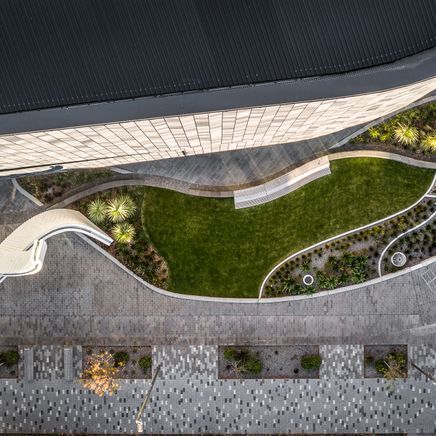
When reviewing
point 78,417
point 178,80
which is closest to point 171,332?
point 78,417

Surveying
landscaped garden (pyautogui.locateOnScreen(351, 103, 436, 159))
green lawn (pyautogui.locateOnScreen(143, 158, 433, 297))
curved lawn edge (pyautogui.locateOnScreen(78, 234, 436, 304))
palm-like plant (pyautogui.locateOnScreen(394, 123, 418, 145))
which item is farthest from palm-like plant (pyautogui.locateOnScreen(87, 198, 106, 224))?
palm-like plant (pyautogui.locateOnScreen(394, 123, 418, 145))

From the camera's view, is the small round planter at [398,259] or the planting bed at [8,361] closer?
the small round planter at [398,259]

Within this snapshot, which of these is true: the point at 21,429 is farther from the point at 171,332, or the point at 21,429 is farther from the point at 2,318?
the point at 171,332

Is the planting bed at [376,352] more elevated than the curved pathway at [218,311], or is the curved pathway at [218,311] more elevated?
the curved pathway at [218,311]

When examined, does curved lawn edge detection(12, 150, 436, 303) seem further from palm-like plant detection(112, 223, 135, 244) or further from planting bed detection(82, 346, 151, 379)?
planting bed detection(82, 346, 151, 379)

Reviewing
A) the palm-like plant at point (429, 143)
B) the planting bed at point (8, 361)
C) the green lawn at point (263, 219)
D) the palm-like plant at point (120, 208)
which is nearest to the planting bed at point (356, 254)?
the green lawn at point (263, 219)

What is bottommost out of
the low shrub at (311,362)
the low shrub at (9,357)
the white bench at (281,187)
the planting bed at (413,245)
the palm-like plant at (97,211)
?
the low shrub at (311,362)

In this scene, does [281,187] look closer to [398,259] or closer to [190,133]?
[398,259]

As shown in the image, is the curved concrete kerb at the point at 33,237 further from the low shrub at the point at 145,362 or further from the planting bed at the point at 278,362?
the planting bed at the point at 278,362
